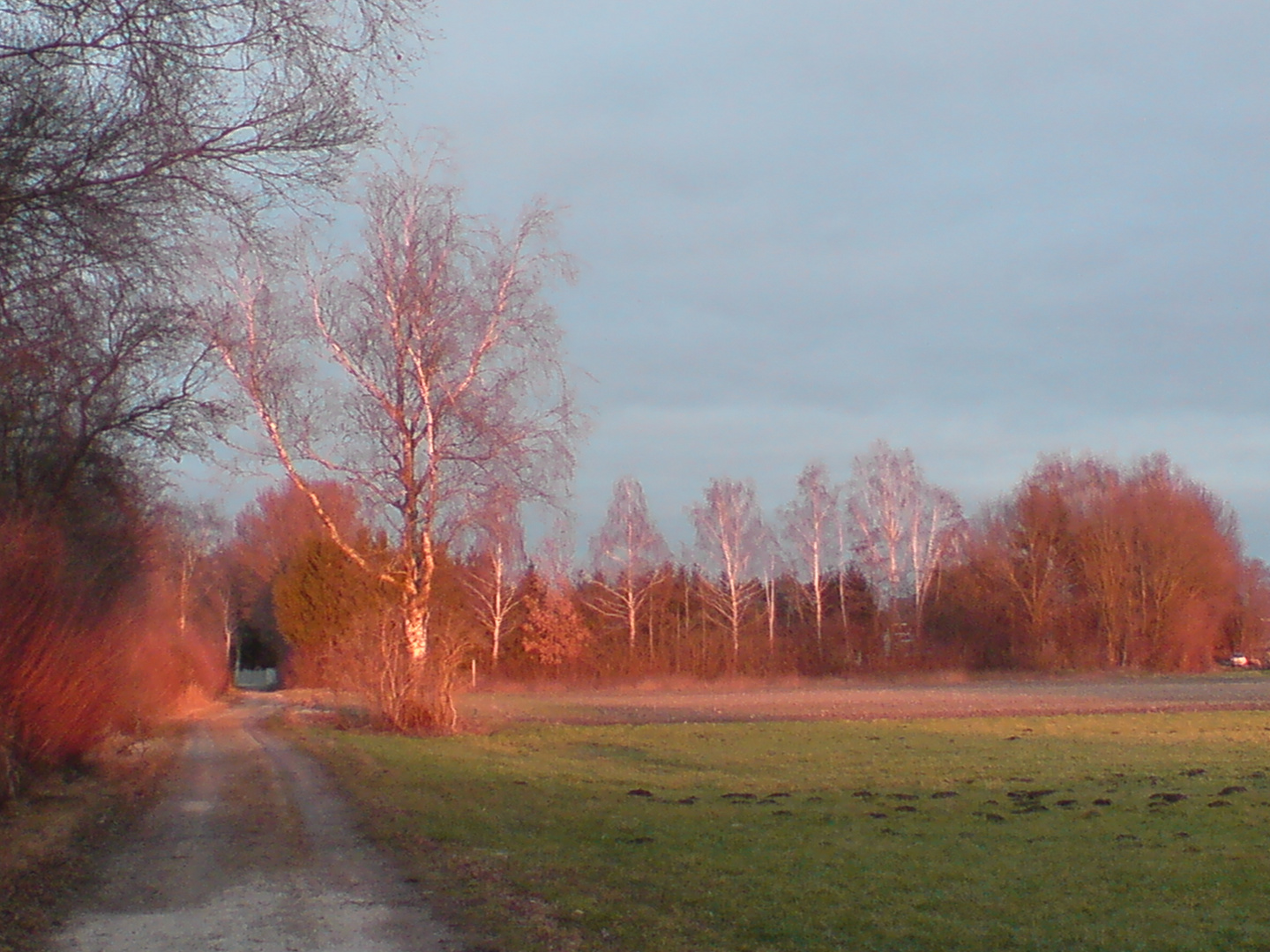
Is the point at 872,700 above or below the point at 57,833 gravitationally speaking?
below

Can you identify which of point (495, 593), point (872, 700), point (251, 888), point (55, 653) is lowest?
point (872, 700)

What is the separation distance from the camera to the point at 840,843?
1062 centimetres

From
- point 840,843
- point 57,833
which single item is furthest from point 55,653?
point 840,843

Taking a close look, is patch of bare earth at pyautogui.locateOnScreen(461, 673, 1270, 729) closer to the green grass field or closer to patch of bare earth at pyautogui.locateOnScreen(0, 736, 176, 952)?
the green grass field

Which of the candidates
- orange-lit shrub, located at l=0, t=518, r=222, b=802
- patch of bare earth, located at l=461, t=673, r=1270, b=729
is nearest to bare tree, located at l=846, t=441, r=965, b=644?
patch of bare earth, located at l=461, t=673, r=1270, b=729

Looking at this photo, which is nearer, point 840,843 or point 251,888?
point 251,888

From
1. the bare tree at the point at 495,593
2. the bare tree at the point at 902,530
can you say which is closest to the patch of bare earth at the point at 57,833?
the bare tree at the point at 495,593

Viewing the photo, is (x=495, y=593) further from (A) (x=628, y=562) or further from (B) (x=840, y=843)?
(B) (x=840, y=843)

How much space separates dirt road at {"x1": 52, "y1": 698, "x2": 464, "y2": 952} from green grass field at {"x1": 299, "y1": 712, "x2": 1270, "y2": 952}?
0.43 metres

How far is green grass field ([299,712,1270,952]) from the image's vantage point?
7.19 meters

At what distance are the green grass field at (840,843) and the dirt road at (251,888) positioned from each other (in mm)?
431

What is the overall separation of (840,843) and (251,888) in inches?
205

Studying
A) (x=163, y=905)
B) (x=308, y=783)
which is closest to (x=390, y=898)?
(x=163, y=905)

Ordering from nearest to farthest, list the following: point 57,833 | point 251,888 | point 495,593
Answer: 1. point 251,888
2. point 57,833
3. point 495,593
